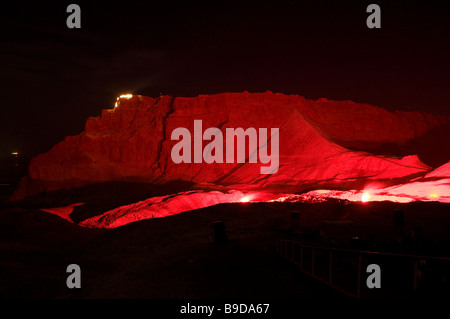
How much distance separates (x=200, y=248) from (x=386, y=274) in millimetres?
6622

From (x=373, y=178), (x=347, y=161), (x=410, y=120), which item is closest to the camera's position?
(x=373, y=178)

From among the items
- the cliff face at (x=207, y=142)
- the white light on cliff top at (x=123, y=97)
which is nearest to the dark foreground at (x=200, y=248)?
the cliff face at (x=207, y=142)

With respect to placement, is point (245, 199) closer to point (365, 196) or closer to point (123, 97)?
point (365, 196)

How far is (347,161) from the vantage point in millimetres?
44188

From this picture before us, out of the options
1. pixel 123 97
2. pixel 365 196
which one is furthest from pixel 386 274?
pixel 123 97

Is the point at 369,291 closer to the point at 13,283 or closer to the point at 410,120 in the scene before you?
the point at 13,283

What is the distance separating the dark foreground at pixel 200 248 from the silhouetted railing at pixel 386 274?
37 centimetres

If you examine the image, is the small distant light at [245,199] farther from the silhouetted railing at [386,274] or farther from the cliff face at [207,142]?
the silhouetted railing at [386,274]

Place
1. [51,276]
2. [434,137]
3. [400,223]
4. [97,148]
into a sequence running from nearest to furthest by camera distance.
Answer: [51,276], [400,223], [97,148], [434,137]

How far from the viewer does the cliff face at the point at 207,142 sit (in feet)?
173

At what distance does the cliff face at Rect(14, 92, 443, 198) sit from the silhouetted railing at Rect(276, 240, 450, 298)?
37.3 m

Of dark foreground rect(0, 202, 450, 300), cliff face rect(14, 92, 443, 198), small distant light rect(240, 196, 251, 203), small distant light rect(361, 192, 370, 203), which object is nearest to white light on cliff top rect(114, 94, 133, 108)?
cliff face rect(14, 92, 443, 198)
